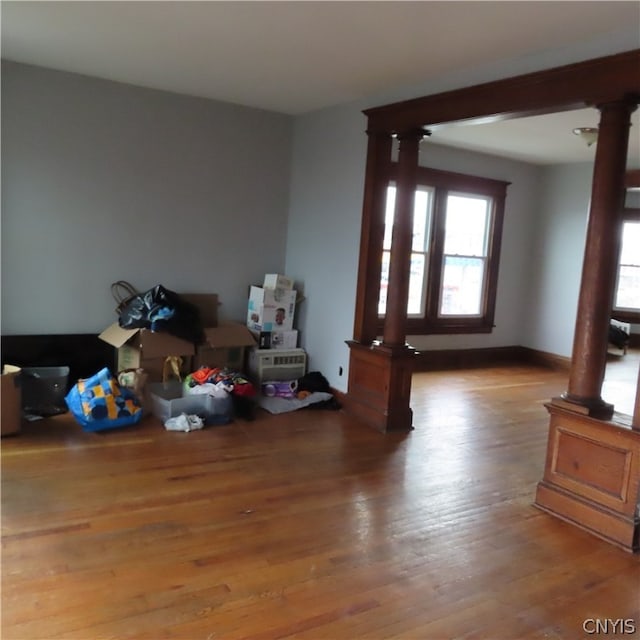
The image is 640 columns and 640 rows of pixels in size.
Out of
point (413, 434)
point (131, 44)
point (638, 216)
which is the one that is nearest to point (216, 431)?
point (413, 434)

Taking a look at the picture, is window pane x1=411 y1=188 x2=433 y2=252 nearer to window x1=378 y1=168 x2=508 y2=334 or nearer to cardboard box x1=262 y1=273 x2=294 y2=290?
window x1=378 y1=168 x2=508 y2=334

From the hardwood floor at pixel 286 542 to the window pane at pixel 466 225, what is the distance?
333 cm

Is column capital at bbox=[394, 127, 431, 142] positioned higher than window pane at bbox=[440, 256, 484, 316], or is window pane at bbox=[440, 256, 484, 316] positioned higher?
column capital at bbox=[394, 127, 431, 142]

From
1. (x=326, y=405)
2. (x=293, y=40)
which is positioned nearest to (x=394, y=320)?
(x=326, y=405)

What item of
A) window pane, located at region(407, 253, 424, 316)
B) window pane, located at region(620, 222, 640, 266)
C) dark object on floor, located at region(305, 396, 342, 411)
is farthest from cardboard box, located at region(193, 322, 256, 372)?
window pane, located at region(620, 222, 640, 266)

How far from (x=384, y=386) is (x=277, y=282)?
4.76ft

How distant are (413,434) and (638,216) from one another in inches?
224

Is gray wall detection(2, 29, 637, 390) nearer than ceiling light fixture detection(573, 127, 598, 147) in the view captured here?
Yes

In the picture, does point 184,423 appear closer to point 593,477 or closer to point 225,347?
point 225,347

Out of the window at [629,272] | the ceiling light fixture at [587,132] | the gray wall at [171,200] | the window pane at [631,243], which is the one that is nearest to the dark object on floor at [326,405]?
the gray wall at [171,200]

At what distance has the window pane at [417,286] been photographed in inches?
270

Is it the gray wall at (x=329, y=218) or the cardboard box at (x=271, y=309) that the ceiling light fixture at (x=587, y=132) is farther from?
the cardboard box at (x=271, y=309)

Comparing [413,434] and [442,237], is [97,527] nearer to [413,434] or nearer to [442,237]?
[413,434]

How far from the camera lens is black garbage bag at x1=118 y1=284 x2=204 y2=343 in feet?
15.0
